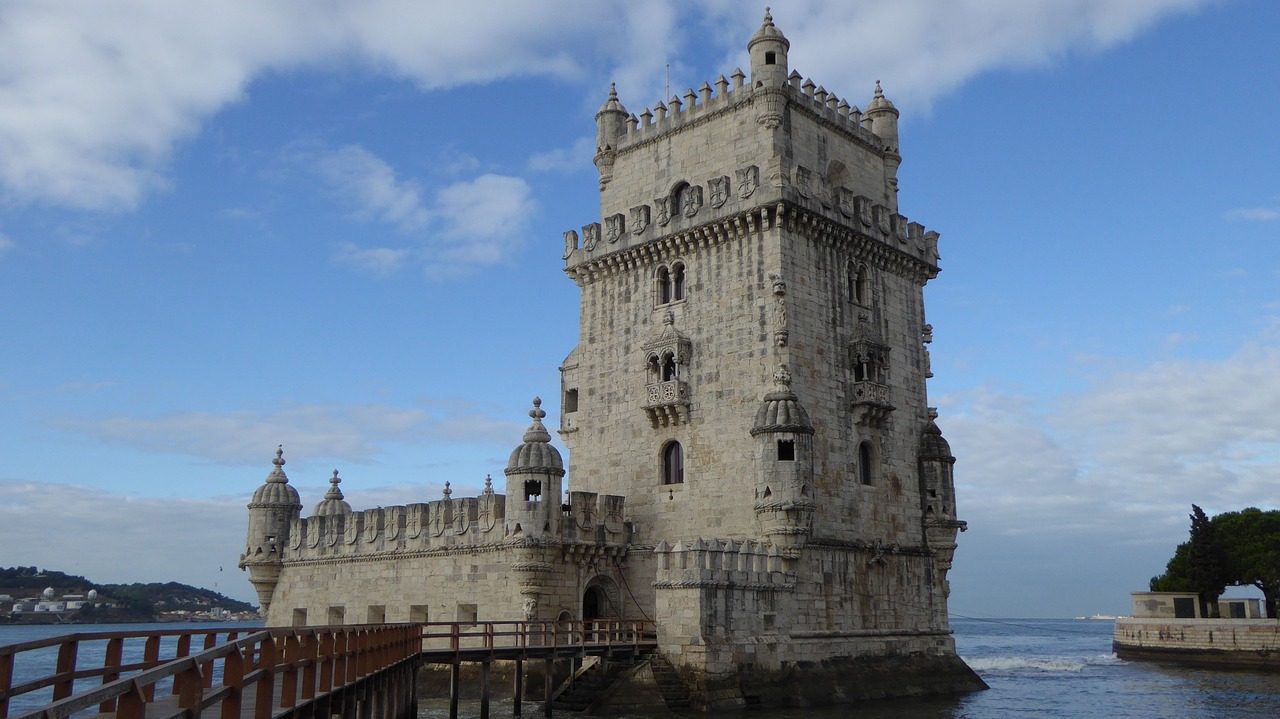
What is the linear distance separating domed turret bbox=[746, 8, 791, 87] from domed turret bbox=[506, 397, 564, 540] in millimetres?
14369

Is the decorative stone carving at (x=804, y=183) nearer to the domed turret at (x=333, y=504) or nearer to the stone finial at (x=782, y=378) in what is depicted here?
the stone finial at (x=782, y=378)

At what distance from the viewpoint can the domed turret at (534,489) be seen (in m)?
32.1

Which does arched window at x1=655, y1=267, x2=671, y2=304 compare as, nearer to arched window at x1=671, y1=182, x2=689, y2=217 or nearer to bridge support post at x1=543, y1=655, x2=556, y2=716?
arched window at x1=671, y1=182, x2=689, y2=217

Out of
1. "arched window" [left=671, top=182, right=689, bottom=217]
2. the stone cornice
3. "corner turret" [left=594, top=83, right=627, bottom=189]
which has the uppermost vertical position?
"corner turret" [left=594, top=83, right=627, bottom=189]

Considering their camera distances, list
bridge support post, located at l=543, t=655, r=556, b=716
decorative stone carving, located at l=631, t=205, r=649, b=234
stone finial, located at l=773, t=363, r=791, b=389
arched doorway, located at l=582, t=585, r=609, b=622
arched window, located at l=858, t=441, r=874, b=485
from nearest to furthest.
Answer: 1. bridge support post, located at l=543, t=655, r=556, b=716
2. stone finial, located at l=773, t=363, r=791, b=389
3. arched doorway, located at l=582, t=585, r=609, b=622
4. arched window, located at l=858, t=441, r=874, b=485
5. decorative stone carving, located at l=631, t=205, r=649, b=234

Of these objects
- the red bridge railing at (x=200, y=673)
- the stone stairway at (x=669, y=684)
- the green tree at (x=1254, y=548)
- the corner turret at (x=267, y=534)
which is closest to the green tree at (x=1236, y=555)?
the green tree at (x=1254, y=548)

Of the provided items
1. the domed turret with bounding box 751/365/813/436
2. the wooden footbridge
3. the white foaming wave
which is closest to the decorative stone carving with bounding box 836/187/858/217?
the domed turret with bounding box 751/365/813/436

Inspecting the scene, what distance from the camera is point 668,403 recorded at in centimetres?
3484

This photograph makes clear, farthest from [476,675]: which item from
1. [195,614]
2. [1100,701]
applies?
[195,614]

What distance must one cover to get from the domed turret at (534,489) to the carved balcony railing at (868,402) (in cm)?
1016

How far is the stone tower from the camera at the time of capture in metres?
31.3

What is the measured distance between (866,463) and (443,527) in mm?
14674

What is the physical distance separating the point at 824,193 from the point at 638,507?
1242 cm

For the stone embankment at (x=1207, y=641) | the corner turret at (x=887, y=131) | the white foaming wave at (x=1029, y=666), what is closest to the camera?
the corner turret at (x=887, y=131)
